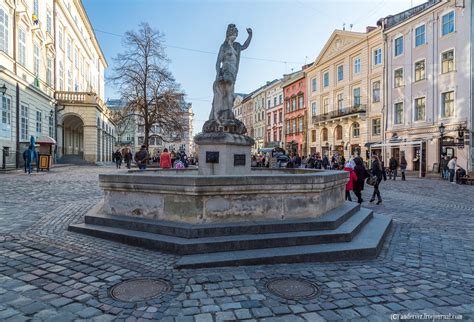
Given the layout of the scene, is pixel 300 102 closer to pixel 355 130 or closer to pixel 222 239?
pixel 355 130

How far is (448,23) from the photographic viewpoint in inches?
981

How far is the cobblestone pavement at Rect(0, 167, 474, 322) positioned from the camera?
2.92m

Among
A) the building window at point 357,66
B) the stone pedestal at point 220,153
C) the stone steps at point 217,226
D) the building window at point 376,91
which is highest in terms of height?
the building window at point 357,66

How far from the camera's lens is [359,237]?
516cm

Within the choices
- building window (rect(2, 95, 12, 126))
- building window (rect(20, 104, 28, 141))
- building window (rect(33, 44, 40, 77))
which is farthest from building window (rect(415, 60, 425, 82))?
building window (rect(33, 44, 40, 77))

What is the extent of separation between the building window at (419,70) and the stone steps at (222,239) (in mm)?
27799

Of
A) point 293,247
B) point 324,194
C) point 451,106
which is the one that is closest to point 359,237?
point 324,194

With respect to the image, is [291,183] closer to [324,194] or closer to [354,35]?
[324,194]

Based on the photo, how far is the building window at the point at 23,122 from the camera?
23297 mm

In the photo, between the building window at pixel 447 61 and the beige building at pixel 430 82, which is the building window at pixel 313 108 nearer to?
the beige building at pixel 430 82

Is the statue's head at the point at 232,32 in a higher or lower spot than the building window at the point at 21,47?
lower

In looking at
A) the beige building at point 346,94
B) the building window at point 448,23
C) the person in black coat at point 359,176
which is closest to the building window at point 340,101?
the beige building at point 346,94

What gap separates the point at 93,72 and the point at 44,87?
98.3 feet

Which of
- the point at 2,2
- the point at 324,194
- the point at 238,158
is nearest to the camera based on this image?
the point at 324,194
